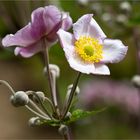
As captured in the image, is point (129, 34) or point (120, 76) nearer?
point (129, 34)

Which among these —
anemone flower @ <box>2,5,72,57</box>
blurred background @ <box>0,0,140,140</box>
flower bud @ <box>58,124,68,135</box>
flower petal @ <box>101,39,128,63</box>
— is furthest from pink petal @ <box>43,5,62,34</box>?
blurred background @ <box>0,0,140,140</box>

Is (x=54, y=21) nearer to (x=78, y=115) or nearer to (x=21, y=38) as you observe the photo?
(x=21, y=38)

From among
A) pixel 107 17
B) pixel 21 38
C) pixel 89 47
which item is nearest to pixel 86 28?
pixel 89 47

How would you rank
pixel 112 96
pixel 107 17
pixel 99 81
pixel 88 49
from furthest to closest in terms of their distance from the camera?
1. pixel 99 81
2. pixel 112 96
3. pixel 107 17
4. pixel 88 49

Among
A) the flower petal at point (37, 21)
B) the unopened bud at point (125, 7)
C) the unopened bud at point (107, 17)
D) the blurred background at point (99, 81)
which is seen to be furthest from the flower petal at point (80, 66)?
the unopened bud at point (107, 17)

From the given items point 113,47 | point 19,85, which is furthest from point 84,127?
point 19,85

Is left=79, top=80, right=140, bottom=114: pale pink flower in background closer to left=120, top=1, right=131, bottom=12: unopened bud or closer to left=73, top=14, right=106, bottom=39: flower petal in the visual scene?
left=120, top=1, right=131, bottom=12: unopened bud

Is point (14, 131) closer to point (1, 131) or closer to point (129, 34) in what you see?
point (1, 131)
